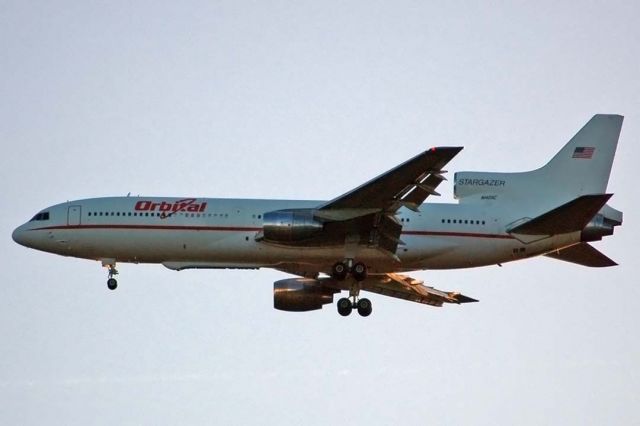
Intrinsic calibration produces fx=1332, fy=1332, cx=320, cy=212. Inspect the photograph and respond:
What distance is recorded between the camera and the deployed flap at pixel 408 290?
56.6 m

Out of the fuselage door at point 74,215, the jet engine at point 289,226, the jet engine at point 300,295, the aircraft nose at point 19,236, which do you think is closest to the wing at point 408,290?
the jet engine at point 300,295

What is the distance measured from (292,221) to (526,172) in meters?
10.1

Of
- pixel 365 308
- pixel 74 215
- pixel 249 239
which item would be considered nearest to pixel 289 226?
pixel 249 239

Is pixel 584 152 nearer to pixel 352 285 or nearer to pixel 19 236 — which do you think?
pixel 352 285

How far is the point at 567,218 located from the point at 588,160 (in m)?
4.46

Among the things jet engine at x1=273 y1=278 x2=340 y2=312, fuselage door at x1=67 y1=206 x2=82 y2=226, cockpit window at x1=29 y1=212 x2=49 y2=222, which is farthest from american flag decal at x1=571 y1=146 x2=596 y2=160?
cockpit window at x1=29 y1=212 x2=49 y2=222

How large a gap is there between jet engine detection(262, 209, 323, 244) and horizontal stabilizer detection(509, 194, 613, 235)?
782cm

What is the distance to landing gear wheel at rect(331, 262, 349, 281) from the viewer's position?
51.0 m

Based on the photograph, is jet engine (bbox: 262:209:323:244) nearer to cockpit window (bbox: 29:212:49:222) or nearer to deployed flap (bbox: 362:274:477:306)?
deployed flap (bbox: 362:274:477:306)

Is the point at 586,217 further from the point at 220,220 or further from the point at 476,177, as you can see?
the point at 220,220

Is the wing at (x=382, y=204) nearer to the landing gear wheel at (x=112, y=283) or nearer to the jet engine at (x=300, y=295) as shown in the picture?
the jet engine at (x=300, y=295)

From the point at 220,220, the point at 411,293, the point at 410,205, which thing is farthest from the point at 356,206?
the point at 411,293

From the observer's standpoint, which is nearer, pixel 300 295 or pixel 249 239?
pixel 249 239

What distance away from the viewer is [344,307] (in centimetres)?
5247
